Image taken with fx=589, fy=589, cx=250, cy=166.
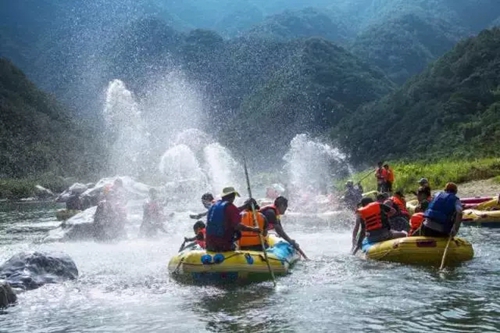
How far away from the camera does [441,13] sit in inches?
5241

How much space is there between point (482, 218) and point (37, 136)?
6047cm

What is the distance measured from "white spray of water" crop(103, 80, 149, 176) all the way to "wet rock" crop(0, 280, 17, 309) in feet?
Answer: 123

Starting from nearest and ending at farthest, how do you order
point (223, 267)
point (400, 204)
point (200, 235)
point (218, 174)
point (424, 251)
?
point (223, 267), point (424, 251), point (200, 235), point (400, 204), point (218, 174)

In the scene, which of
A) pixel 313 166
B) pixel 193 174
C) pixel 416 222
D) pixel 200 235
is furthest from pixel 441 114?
pixel 200 235

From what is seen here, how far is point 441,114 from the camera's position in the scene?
173ft

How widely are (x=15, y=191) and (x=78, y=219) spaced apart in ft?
96.1

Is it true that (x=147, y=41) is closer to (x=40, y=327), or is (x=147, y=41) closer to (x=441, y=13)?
(x=441, y=13)

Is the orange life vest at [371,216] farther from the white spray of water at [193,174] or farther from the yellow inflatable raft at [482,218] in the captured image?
the white spray of water at [193,174]

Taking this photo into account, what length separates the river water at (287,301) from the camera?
7.89m

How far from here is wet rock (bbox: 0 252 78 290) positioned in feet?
34.6

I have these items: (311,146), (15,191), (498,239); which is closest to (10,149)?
(15,191)

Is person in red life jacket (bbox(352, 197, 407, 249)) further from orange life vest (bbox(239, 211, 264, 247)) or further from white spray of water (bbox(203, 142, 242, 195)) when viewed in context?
white spray of water (bbox(203, 142, 242, 195))

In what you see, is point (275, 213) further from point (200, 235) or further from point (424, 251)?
point (424, 251)

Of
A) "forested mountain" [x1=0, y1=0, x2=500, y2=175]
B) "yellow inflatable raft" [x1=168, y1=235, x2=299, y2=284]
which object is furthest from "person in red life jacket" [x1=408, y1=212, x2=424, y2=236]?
"forested mountain" [x1=0, y1=0, x2=500, y2=175]
